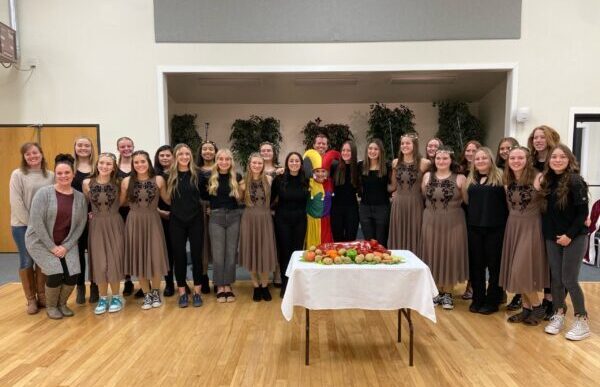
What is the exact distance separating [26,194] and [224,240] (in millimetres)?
1861

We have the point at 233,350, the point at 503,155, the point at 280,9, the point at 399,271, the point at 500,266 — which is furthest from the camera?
the point at 280,9

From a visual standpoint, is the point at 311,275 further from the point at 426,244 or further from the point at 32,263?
the point at 32,263

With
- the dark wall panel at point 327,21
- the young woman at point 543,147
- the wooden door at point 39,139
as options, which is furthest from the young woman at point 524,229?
the wooden door at point 39,139

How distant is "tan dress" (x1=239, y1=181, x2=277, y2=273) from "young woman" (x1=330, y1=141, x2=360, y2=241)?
0.71 meters

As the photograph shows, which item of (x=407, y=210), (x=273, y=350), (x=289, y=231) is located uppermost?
(x=407, y=210)

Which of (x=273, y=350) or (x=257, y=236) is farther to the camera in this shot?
(x=257, y=236)

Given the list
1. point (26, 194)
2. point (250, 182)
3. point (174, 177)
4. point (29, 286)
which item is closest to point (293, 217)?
point (250, 182)

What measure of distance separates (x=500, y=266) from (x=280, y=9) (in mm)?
4384

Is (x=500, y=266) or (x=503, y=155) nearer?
(x=500, y=266)

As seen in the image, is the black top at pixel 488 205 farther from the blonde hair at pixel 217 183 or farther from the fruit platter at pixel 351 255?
the blonde hair at pixel 217 183

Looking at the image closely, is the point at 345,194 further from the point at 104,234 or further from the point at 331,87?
the point at 331,87

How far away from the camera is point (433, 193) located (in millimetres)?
3570

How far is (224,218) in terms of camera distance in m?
3.81

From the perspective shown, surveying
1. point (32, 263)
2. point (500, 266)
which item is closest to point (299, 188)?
point (500, 266)
